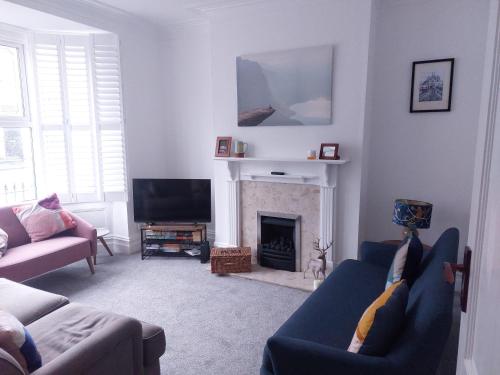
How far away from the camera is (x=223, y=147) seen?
407 cm

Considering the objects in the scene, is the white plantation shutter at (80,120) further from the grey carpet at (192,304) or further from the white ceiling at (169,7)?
the grey carpet at (192,304)

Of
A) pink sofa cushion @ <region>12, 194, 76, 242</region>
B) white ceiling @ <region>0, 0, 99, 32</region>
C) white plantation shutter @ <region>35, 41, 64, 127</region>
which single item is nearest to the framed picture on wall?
white ceiling @ <region>0, 0, 99, 32</region>

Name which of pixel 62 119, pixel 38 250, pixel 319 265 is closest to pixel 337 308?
pixel 319 265

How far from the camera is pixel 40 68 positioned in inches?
159

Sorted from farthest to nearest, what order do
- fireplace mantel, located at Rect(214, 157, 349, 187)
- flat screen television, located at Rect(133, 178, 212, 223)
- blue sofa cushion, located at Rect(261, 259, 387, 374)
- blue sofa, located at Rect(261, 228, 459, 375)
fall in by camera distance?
flat screen television, located at Rect(133, 178, 212, 223), fireplace mantel, located at Rect(214, 157, 349, 187), blue sofa cushion, located at Rect(261, 259, 387, 374), blue sofa, located at Rect(261, 228, 459, 375)

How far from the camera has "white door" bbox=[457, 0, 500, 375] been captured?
2.51ft

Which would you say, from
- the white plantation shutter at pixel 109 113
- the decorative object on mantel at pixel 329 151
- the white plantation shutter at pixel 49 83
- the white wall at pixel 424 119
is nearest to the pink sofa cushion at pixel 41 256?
the white plantation shutter at pixel 109 113

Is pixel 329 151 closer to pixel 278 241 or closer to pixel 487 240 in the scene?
pixel 278 241

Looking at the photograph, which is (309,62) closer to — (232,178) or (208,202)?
(232,178)

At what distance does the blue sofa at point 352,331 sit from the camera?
1.43m

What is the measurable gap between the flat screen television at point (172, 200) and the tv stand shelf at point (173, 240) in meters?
0.10

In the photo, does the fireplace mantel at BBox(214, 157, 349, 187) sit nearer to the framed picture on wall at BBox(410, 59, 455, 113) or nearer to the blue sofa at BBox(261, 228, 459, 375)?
the framed picture on wall at BBox(410, 59, 455, 113)

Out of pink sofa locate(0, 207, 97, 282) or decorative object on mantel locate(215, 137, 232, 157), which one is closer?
pink sofa locate(0, 207, 97, 282)

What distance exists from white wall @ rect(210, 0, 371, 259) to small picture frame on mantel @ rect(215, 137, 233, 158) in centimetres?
9
